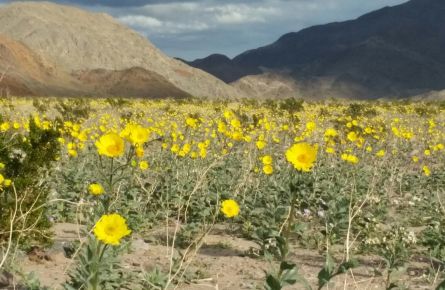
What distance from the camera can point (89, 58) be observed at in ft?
295

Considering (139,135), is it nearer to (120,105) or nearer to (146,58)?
(120,105)

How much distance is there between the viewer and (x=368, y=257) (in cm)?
649

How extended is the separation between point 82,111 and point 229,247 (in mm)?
13601

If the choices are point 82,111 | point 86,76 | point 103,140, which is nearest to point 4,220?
point 103,140

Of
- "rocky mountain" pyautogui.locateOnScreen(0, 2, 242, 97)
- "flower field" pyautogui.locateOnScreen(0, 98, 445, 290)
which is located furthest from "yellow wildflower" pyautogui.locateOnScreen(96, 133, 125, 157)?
"rocky mountain" pyautogui.locateOnScreen(0, 2, 242, 97)

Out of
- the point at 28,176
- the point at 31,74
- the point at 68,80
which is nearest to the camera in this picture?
the point at 28,176

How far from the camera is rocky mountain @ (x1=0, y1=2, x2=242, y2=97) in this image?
76000 millimetres

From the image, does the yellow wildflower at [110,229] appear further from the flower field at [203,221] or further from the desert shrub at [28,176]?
the desert shrub at [28,176]

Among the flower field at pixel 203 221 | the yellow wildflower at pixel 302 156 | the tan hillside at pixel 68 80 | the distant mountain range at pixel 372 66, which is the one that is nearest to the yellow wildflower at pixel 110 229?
the flower field at pixel 203 221

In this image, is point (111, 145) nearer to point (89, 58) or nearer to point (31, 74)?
point (31, 74)

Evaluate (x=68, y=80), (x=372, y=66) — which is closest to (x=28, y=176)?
(x=68, y=80)

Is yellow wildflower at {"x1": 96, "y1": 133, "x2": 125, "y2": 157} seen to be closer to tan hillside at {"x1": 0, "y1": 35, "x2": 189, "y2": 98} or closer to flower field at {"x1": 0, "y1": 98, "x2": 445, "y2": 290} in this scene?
flower field at {"x1": 0, "y1": 98, "x2": 445, "y2": 290}

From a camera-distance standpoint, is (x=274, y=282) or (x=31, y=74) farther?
(x=31, y=74)

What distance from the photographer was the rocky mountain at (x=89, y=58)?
249 feet
